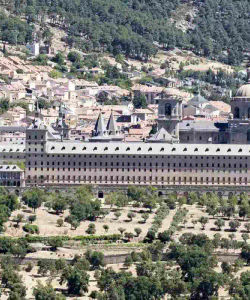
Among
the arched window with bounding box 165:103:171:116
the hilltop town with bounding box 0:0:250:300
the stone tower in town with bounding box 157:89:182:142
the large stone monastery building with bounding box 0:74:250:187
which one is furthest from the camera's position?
the arched window with bounding box 165:103:171:116

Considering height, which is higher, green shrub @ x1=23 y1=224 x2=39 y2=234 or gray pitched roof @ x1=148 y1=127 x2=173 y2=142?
gray pitched roof @ x1=148 y1=127 x2=173 y2=142

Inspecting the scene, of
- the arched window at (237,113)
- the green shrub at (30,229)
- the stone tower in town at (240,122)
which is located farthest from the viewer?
the arched window at (237,113)

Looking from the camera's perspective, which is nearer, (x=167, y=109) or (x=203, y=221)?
(x=203, y=221)

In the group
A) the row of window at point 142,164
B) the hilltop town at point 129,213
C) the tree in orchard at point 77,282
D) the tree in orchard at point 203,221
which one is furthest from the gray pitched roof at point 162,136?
the tree in orchard at point 77,282

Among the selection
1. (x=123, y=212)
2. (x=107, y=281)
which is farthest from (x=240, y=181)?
(x=107, y=281)

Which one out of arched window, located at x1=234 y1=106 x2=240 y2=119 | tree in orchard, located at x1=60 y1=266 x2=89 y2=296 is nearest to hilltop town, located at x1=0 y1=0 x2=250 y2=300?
tree in orchard, located at x1=60 y1=266 x2=89 y2=296

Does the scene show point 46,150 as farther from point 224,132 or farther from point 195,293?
point 195,293

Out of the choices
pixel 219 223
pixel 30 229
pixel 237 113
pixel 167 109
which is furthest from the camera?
pixel 167 109

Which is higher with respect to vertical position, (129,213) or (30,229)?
(129,213)

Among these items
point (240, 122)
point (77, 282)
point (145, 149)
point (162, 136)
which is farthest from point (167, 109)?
point (77, 282)

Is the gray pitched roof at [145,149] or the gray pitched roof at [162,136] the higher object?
the gray pitched roof at [162,136]

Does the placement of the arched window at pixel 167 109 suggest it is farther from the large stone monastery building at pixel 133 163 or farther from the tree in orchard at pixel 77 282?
the tree in orchard at pixel 77 282

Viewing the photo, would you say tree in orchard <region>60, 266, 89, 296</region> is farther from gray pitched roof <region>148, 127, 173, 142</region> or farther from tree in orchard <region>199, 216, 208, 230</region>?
gray pitched roof <region>148, 127, 173, 142</region>

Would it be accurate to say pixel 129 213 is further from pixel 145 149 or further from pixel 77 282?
pixel 77 282
